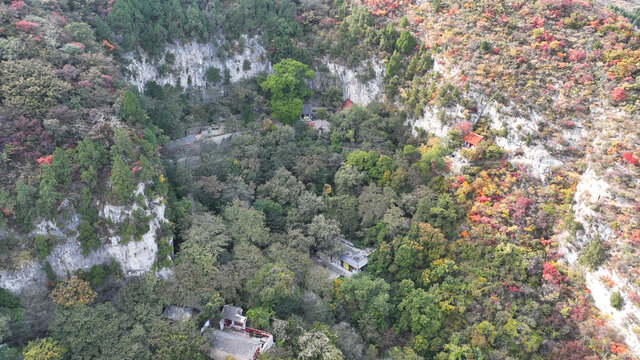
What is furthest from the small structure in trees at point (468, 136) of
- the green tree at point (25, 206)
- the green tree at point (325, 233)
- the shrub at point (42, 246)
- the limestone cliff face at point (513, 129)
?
the green tree at point (25, 206)

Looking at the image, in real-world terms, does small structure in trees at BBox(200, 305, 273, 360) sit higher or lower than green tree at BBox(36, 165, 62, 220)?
lower

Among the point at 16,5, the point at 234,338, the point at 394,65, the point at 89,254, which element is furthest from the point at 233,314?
the point at 16,5

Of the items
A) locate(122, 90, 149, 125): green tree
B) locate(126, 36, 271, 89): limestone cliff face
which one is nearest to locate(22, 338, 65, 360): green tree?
locate(122, 90, 149, 125): green tree

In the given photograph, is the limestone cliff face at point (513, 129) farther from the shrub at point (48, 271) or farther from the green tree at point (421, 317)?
the shrub at point (48, 271)

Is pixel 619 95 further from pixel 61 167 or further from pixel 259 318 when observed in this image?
pixel 61 167

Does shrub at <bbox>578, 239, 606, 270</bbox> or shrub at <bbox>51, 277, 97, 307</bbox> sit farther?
shrub at <bbox>578, 239, 606, 270</bbox>

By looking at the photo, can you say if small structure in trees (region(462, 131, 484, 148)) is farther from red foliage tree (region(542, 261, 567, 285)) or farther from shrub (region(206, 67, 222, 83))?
shrub (region(206, 67, 222, 83))
